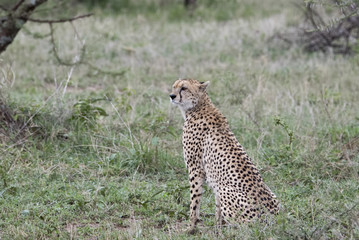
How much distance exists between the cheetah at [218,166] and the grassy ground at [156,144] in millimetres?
120

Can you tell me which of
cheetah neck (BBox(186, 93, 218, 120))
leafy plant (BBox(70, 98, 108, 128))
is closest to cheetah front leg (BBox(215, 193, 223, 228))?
cheetah neck (BBox(186, 93, 218, 120))

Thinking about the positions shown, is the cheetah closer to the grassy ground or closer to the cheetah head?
the cheetah head

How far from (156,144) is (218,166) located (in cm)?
146

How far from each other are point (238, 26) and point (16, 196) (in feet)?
25.3

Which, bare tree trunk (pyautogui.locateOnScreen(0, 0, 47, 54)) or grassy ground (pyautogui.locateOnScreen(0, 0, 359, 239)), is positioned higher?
bare tree trunk (pyautogui.locateOnScreen(0, 0, 47, 54))

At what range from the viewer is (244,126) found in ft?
19.7

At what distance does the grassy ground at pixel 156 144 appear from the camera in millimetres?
3865

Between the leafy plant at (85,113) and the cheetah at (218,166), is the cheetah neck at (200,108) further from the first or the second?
the leafy plant at (85,113)

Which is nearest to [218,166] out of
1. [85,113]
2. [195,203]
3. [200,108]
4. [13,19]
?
[195,203]

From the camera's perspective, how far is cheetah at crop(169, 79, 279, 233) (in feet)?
11.3

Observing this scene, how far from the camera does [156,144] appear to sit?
504 centimetres

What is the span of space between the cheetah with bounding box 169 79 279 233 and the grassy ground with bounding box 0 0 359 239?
120 mm

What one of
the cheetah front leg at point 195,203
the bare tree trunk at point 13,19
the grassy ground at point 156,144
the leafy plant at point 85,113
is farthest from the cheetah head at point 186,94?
the bare tree trunk at point 13,19

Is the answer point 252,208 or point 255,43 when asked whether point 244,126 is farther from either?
point 255,43
